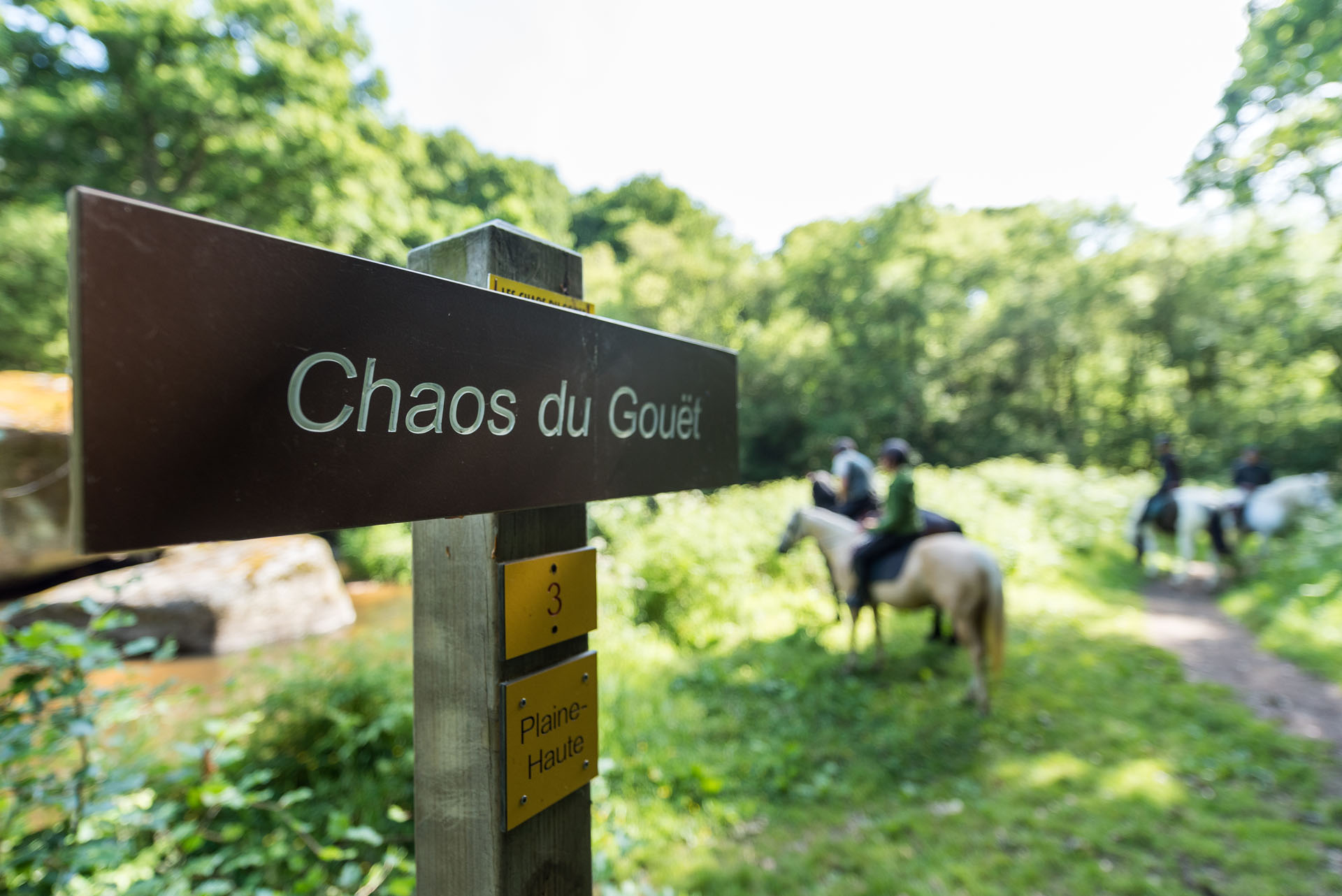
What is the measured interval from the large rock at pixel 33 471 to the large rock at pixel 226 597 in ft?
1.29

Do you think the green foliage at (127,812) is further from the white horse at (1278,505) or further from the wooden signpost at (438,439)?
the white horse at (1278,505)

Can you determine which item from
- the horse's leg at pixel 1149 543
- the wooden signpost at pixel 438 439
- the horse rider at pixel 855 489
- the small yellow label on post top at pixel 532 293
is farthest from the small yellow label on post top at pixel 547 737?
the horse's leg at pixel 1149 543

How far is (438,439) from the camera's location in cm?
85

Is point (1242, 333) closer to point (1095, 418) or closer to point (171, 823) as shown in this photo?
point (1095, 418)

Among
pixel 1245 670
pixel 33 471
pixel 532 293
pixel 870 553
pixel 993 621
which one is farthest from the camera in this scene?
pixel 1245 670

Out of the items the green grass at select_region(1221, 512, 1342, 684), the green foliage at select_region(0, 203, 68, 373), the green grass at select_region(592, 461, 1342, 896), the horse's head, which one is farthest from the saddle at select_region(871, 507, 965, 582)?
the green foliage at select_region(0, 203, 68, 373)

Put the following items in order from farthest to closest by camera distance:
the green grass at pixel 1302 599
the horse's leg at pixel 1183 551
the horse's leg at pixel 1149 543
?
the horse's leg at pixel 1149 543
the horse's leg at pixel 1183 551
the green grass at pixel 1302 599

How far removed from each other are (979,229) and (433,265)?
905 inches

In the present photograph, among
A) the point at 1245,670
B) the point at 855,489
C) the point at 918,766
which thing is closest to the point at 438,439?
the point at 918,766

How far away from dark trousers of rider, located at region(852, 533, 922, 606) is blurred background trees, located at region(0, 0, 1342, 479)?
14.8 ft

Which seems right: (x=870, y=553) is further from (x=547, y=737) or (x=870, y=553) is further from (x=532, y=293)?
(x=532, y=293)

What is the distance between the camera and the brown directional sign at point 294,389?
1.86ft

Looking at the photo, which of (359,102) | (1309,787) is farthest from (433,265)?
(359,102)

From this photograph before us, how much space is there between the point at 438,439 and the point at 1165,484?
36.3ft
